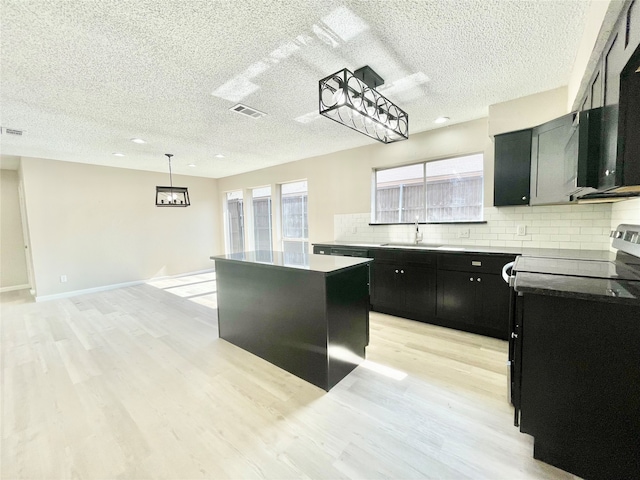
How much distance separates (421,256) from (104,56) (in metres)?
3.49

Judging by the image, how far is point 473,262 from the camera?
2877 millimetres

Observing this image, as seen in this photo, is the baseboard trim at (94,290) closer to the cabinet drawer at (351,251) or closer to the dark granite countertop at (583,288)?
the cabinet drawer at (351,251)

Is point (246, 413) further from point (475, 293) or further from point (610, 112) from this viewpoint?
point (610, 112)

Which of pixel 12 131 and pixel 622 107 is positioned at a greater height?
pixel 12 131

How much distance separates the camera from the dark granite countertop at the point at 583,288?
1138 millimetres

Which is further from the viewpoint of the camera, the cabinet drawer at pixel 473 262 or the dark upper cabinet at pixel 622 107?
the cabinet drawer at pixel 473 262

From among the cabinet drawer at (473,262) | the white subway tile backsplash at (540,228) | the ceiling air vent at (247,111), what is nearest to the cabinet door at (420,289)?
the cabinet drawer at (473,262)

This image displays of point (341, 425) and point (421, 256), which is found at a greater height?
point (421, 256)

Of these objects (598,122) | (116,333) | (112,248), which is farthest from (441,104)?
(112,248)

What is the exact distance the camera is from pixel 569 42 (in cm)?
191

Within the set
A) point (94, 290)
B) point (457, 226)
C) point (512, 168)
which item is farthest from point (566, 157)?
point (94, 290)

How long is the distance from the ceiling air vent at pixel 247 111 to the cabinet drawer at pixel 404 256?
2258 millimetres

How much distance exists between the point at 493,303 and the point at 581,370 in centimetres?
163

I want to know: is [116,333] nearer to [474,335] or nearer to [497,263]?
[474,335]
